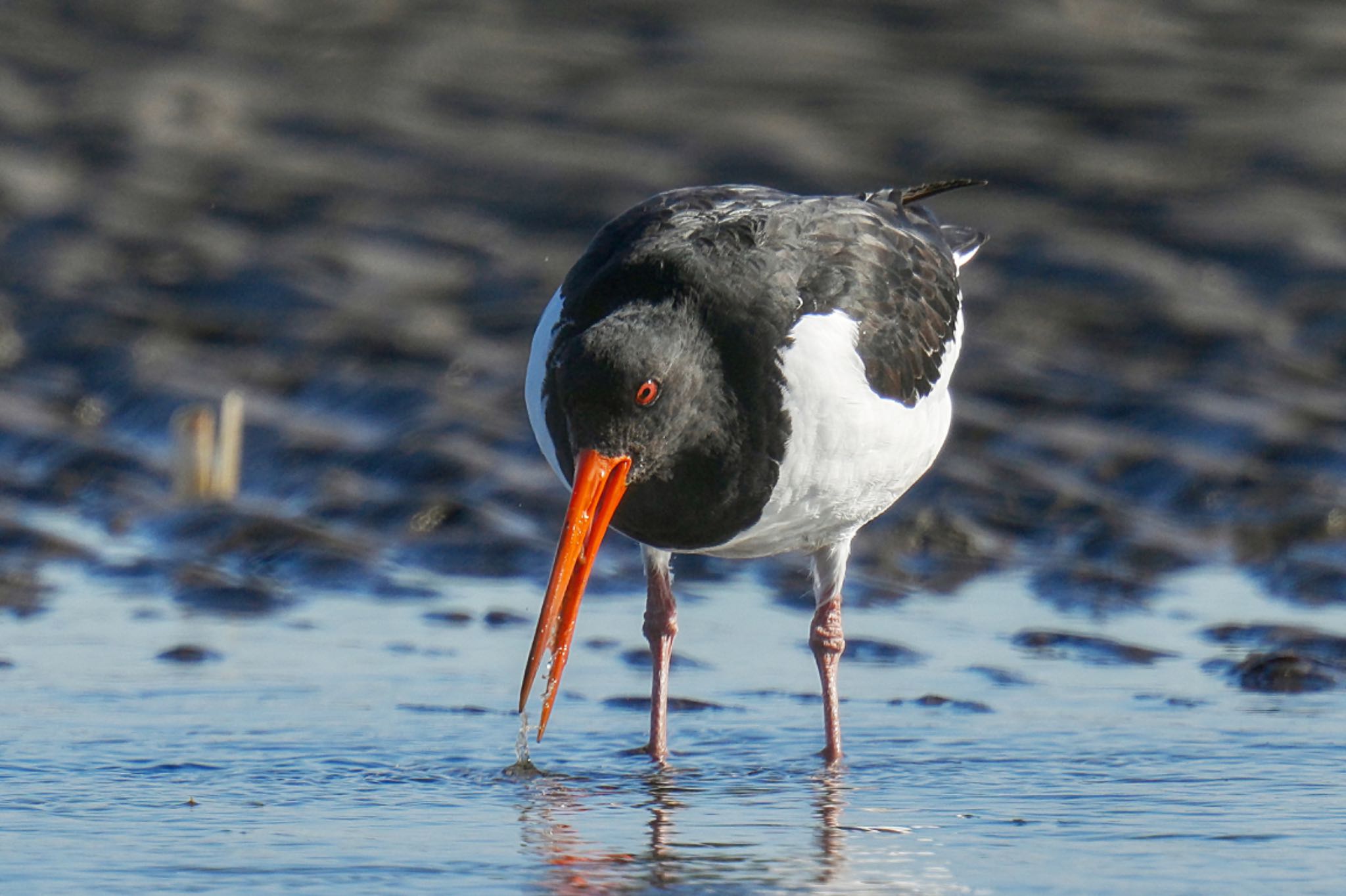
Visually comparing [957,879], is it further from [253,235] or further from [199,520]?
[253,235]

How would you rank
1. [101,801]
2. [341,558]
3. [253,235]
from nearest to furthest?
[101,801]
[341,558]
[253,235]

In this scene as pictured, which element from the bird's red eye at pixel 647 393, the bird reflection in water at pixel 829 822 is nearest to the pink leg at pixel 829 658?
the bird reflection in water at pixel 829 822

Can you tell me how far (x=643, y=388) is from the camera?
5086 mm

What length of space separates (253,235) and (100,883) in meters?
7.07

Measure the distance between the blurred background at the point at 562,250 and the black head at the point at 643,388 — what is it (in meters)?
2.48

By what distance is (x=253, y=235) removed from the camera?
11.1 meters

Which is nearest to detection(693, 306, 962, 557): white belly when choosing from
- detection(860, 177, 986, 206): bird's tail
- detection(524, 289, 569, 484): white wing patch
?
detection(524, 289, 569, 484): white wing patch

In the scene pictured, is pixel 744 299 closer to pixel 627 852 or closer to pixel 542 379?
pixel 542 379

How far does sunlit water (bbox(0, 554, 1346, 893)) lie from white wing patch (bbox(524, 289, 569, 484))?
0.81 m

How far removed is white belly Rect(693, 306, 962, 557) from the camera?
5527mm

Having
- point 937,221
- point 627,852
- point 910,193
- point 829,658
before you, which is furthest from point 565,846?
point 937,221

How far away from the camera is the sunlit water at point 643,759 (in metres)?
4.59

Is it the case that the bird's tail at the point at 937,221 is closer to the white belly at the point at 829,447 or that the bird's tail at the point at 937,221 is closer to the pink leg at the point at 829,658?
the white belly at the point at 829,447

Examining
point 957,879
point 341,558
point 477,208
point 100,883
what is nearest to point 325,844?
point 100,883
